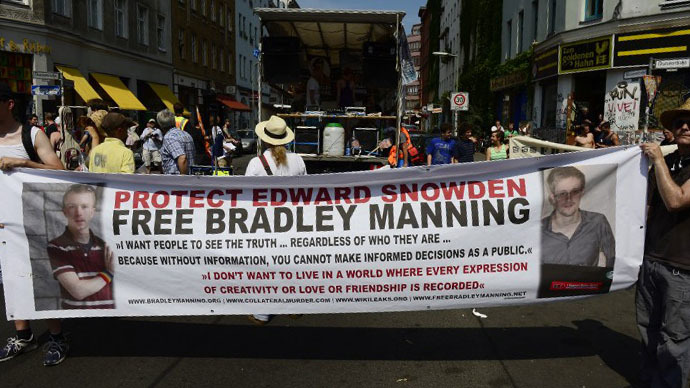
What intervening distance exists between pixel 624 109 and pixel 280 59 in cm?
933

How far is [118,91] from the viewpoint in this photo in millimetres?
27094

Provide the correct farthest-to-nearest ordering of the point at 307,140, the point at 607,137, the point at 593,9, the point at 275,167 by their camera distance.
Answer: the point at 593,9 < the point at 607,137 < the point at 307,140 < the point at 275,167

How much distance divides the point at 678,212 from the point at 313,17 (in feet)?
25.8

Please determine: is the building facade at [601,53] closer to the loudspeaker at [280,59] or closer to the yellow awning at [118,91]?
the loudspeaker at [280,59]

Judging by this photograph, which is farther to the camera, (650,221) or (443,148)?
(443,148)

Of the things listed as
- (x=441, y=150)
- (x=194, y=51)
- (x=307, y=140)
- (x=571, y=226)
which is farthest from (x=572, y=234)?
(x=194, y=51)

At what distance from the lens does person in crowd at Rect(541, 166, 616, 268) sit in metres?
3.90

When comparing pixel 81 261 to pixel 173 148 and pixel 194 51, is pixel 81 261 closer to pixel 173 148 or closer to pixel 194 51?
pixel 173 148

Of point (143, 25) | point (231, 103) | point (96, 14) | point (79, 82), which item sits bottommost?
point (79, 82)

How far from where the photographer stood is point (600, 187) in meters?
3.90

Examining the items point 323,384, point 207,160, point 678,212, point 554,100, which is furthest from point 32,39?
point 678,212

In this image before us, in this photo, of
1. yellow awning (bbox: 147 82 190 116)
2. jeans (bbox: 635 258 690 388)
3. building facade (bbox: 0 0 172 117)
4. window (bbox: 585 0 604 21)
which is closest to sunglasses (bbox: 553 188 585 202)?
jeans (bbox: 635 258 690 388)

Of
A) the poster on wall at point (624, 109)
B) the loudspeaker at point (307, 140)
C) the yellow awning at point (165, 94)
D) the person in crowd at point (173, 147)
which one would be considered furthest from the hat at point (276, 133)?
the yellow awning at point (165, 94)

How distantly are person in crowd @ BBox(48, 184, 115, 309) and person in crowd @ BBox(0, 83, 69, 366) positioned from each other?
47 cm
